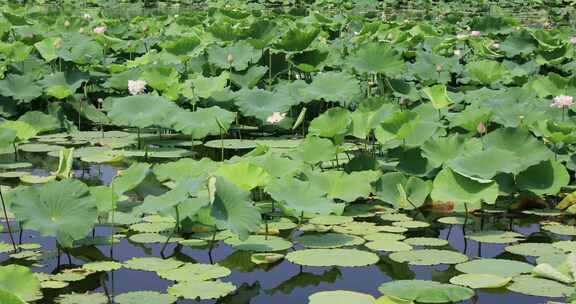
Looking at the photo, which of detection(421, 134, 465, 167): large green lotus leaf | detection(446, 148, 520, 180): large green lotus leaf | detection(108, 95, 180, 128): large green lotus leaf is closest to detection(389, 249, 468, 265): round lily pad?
detection(446, 148, 520, 180): large green lotus leaf

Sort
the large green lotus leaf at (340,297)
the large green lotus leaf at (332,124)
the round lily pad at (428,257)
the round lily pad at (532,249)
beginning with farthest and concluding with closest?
the large green lotus leaf at (332,124) < the round lily pad at (532,249) < the round lily pad at (428,257) < the large green lotus leaf at (340,297)

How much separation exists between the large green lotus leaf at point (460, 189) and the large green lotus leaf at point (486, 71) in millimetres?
2090

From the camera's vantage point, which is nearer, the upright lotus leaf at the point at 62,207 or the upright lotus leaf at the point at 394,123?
the upright lotus leaf at the point at 62,207

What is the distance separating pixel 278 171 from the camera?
3.48 m

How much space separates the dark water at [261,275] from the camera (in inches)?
104

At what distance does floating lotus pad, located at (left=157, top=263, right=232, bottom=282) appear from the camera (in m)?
2.69

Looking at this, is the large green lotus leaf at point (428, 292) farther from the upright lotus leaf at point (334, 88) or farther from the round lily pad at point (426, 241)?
the upright lotus leaf at point (334, 88)

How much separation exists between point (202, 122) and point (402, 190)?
48.8 inches

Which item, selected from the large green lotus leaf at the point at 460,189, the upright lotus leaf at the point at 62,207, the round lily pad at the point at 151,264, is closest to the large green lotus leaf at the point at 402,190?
the large green lotus leaf at the point at 460,189

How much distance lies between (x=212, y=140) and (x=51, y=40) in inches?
59.9

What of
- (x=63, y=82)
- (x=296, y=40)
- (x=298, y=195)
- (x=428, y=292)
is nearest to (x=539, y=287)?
(x=428, y=292)

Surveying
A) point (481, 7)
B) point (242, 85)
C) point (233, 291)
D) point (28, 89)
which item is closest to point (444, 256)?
point (233, 291)

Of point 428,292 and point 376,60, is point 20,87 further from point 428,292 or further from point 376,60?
point 428,292

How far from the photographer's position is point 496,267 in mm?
2820
